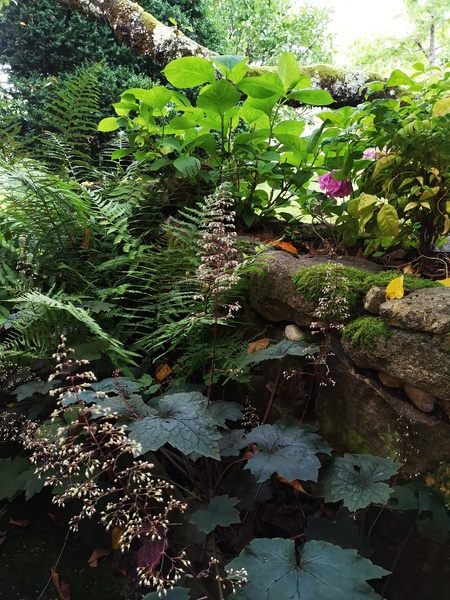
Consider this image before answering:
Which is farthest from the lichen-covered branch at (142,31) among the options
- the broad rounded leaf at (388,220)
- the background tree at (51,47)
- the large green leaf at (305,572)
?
the large green leaf at (305,572)

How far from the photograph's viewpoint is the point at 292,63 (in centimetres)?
217

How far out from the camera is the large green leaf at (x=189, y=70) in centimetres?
212

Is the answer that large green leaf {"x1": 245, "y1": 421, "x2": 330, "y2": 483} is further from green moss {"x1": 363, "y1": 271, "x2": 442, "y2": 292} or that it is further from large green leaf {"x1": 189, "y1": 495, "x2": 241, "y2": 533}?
green moss {"x1": 363, "y1": 271, "x2": 442, "y2": 292}

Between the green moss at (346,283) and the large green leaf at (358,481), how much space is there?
0.60 m

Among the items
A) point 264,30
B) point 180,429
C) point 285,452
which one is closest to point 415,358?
point 285,452

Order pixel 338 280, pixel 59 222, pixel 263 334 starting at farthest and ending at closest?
pixel 59 222, pixel 263 334, pixel 338 280

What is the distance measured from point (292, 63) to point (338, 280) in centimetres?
136

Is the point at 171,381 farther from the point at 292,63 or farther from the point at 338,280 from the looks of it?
the point at 292,63

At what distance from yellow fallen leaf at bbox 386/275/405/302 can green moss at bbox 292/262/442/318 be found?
0.20 feet

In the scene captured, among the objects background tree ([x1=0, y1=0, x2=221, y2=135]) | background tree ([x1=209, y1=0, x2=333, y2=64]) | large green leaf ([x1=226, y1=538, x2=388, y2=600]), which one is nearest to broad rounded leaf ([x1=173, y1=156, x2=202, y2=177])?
large green leaf ([x1=226, y1=538, x2=388, y2=600])

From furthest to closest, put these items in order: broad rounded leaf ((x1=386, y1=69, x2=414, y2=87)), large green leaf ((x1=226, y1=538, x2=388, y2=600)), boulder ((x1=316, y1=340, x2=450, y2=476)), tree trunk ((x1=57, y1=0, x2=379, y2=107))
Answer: tree trunk ((x1=57, y1=0, x2=379, y2=107)) < broad rounded leaf ((x1=386, y1=69, x2=414, y2=87)) < boulder ((x1=316, y1=340, x2=450, y2=476)) < large green leaf ((x1=226, y1=538, x2=388, y2=600))

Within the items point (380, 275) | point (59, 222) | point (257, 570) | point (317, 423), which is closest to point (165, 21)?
point (59, 222)

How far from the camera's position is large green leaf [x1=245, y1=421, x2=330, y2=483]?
1244 millimetres

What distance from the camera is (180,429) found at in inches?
48.3
